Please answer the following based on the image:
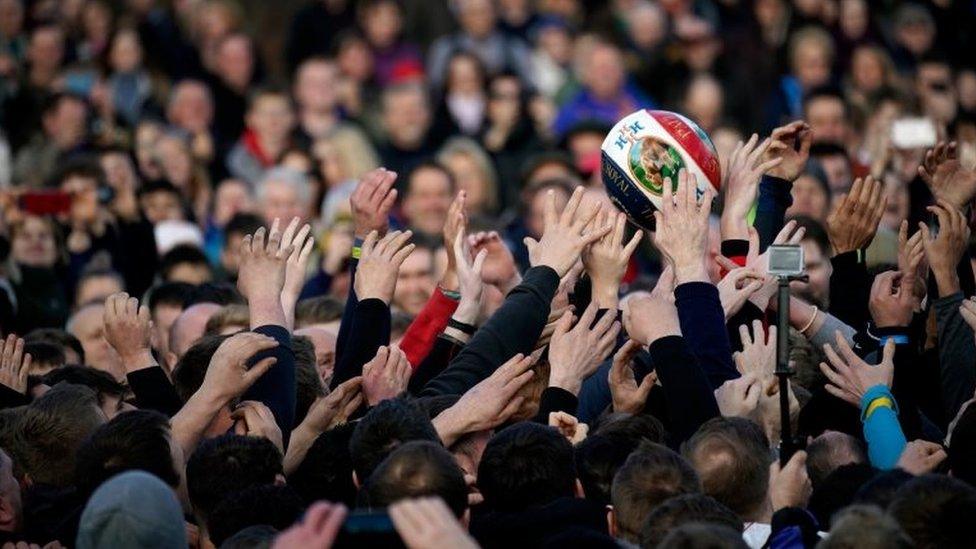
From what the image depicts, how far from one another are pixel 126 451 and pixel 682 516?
79.3 inches

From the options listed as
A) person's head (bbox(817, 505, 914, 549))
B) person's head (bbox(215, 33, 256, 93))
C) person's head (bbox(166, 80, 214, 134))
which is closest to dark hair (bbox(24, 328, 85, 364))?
person's head (bbox(817, 505, 914, 549))

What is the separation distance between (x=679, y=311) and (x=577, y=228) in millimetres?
652

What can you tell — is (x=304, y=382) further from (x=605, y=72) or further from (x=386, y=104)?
(x=605, y=72)

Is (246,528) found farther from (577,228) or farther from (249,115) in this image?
(249,115)

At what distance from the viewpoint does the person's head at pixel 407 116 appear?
1698cm

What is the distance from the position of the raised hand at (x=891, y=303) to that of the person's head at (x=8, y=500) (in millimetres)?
3619

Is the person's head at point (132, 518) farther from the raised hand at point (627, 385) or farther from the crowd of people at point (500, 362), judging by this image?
the raised hand at point (627, 385)

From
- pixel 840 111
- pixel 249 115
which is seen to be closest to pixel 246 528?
pixel 840 111

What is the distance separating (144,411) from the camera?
279 inches

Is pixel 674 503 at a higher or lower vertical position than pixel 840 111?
higher

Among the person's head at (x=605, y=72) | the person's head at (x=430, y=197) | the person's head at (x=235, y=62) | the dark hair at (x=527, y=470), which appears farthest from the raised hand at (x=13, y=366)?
the person's head at (x=235, y=62)

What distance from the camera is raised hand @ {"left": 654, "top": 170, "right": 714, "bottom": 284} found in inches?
310

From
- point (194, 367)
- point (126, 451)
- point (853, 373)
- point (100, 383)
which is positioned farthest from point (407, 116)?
point (126, 451)

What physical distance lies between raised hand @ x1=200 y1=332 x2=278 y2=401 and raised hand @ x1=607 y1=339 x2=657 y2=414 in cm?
140
